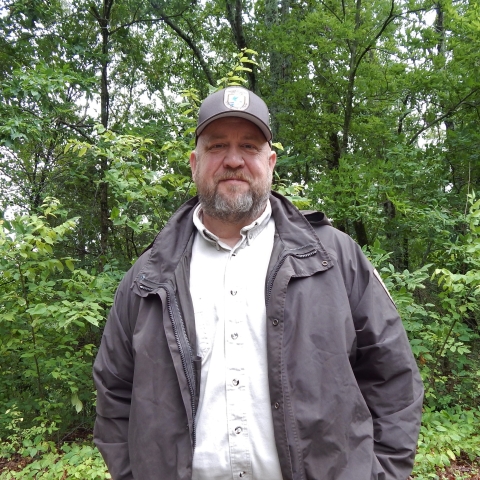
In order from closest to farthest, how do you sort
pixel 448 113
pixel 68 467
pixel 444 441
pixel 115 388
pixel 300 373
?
pixel 300 373 < pixel 115 388 < pixel 68 467 < pixel 444 441 < pixel 448 113

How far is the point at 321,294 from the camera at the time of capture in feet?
5.26

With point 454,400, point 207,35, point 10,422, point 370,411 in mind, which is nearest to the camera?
point 370,411

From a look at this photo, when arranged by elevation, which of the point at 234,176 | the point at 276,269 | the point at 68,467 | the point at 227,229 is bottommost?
the point at 68,467

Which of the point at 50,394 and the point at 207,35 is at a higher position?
the point at 207,35

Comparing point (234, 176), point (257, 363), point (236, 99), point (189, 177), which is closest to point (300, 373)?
point (257, 363)

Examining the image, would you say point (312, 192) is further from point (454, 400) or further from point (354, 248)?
point (354, 248)

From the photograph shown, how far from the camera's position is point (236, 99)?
6.43 ft

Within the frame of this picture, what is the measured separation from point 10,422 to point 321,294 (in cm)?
377

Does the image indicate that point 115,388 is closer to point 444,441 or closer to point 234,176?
point 234,176

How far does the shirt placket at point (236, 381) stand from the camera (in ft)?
5.00

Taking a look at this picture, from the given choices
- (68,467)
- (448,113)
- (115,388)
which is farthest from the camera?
(448,113)

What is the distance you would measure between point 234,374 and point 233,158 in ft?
3.06

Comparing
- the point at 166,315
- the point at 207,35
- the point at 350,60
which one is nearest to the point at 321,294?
the point at 166,315

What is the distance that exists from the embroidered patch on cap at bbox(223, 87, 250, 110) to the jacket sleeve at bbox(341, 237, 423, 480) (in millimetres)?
821
